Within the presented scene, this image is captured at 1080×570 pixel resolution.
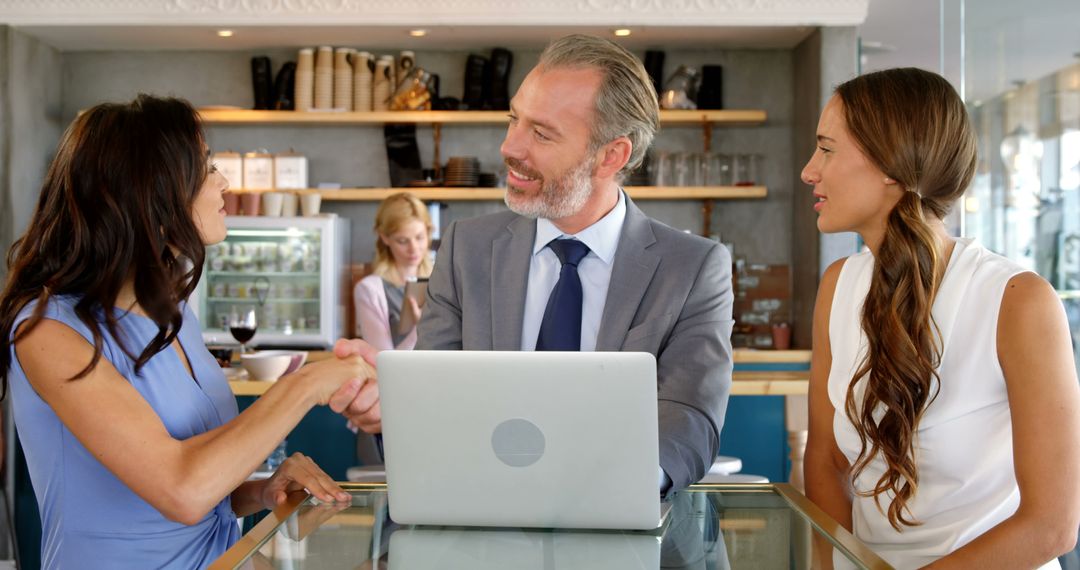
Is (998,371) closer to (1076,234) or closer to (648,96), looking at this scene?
(648,96)

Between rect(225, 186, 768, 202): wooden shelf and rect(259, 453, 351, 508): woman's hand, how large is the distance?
12.6ft

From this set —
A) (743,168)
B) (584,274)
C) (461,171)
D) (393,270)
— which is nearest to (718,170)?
(743,168)

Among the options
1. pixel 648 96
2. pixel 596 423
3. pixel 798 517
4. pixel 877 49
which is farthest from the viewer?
pixel 877 49

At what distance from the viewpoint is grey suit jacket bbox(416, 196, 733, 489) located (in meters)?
1.85

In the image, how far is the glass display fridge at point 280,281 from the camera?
5.69m

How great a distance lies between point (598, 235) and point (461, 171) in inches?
146

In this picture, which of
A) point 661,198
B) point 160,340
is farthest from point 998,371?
point 661,198

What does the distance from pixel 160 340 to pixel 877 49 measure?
17.9ft

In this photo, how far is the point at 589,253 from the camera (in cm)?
203

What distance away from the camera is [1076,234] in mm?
3852

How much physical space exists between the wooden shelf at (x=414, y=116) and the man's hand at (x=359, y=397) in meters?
3.95

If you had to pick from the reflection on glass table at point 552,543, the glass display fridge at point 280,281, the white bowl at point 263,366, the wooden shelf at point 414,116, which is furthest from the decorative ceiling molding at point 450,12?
the reflection on glass table at point 552,543

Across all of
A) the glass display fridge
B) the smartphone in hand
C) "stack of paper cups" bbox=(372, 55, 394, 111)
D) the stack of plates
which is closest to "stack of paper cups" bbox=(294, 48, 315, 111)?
"stack of paper cups" bbox=(372, 55, 394, 111)

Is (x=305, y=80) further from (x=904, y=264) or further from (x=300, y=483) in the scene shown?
(x=904, y=264)
